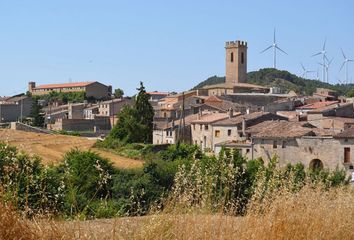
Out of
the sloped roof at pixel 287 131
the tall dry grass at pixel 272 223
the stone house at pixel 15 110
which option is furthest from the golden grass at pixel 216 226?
the stone house at pixel 15 110

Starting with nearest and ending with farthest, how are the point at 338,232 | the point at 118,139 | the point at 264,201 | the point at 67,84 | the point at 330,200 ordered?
the point at 338,232
the point at 264,201
the point at 330,200
the point at 118,139
the point at 67,84

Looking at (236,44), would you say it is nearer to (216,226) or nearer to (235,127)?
(235,127)

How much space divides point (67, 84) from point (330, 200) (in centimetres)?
9802

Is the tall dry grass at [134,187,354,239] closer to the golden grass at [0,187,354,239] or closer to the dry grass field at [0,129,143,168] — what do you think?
the golden grass at [0,187,354,239]

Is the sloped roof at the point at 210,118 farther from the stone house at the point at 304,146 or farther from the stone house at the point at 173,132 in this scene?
the stone house at the point at 304,146

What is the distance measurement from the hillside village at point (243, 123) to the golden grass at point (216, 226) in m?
25.9

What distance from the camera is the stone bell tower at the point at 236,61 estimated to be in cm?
9994

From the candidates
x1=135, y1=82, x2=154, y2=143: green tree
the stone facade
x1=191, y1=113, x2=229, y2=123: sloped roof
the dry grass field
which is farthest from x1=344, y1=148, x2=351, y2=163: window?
x1=135, y1=82, x2=154, y2=143: green tree

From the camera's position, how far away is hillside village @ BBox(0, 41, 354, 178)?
32656 millimetres

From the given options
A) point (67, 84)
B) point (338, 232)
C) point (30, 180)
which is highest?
point (67, 84)

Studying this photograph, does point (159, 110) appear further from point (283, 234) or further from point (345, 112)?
point (283, 234)

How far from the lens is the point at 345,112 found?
48.1m

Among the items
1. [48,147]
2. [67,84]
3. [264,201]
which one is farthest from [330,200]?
[67,84]

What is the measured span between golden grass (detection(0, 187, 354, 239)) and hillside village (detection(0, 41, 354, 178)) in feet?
85.1
